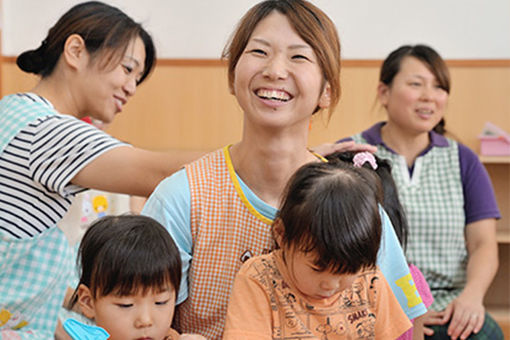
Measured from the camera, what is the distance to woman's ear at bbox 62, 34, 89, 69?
5.81ft

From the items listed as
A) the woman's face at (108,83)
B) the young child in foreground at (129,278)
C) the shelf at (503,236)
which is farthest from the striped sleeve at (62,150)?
the shelf at (503,236)

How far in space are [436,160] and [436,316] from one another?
1.86ft

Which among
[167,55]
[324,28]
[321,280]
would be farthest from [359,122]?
[321,280]

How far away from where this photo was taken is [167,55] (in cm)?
398

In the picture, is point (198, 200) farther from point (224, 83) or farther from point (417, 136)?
point (224, 83)

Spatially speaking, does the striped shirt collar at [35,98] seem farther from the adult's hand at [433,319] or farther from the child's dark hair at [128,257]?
the adult's hand at [433,319]

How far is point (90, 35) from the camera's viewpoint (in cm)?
177

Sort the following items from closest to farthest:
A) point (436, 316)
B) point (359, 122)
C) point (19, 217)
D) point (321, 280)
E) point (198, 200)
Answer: point (321, 280)
point (198, 200)
point (19, 217)
point (436, 316)
point (359, 122)

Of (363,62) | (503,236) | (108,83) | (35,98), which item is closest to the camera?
(35,98)

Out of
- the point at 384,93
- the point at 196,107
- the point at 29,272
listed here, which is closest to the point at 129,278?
the point at 29,272

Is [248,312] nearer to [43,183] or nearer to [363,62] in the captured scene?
[43,183]

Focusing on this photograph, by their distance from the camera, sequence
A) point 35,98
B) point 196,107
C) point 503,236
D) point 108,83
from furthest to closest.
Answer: point 196,107, point 503,236, point 108,83, point 35,98

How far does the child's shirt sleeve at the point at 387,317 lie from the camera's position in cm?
127

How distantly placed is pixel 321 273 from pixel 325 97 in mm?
444
